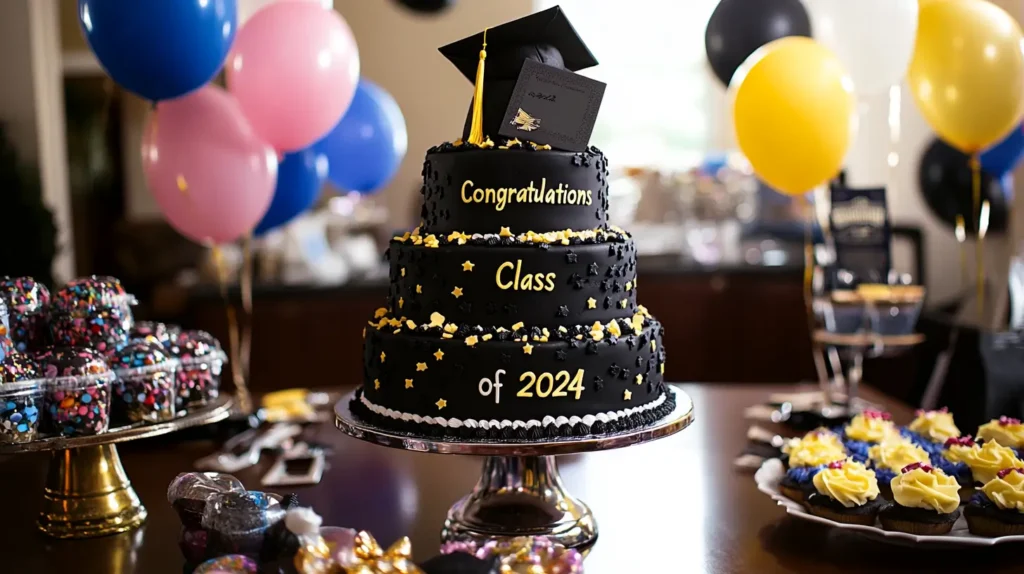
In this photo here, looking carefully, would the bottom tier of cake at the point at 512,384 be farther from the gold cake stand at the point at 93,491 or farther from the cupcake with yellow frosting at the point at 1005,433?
the cupcake with yellow frosting at the point at 1005,433

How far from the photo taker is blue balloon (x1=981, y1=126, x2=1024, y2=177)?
129 inches

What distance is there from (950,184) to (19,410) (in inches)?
134

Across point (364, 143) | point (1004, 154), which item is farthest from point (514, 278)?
point (1004, 154)

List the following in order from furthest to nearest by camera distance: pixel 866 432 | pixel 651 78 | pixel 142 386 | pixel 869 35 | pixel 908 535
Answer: pixel 651 78 → pixel 869 35 → pixel 866 432 → pixel 142 386 → pixel 908 535

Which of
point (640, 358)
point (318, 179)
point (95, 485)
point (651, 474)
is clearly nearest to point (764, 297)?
point (318, 179)

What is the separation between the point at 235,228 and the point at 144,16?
2.15 ft

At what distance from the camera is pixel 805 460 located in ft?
5.81

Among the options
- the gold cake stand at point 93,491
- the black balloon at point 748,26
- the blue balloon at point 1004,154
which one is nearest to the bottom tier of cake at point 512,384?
the gold cake stand at point 93,491

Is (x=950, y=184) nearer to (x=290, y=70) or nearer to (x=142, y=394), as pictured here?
(x=290, y=70)

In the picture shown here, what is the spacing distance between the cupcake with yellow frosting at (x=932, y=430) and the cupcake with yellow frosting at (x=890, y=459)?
15 centimetres

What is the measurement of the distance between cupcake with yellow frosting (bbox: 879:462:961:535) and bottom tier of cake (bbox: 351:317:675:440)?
418mm

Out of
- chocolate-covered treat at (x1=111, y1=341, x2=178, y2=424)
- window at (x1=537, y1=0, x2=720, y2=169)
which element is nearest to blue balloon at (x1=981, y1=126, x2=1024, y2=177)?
chocolate-covered treat at (x1=111, y1=341, x2=178, y2=424)

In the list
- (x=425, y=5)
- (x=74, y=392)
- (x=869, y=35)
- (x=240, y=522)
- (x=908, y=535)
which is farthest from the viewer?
(x=425, y=5)

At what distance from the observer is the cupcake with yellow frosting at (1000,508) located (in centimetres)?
153
